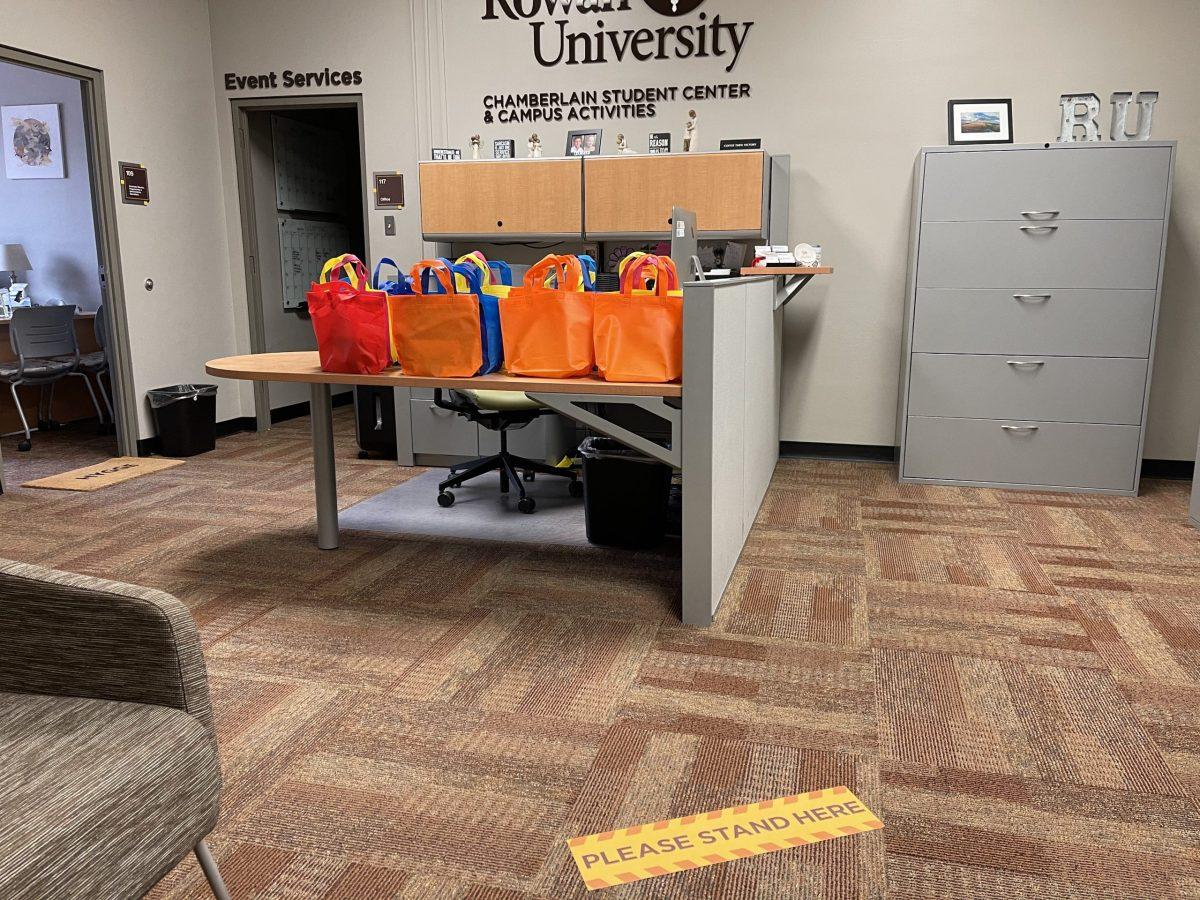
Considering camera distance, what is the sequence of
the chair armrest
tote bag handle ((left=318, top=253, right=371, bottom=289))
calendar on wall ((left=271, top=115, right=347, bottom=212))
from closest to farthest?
the chair armrest, tote bag handle ((left=318, top=253, right=371, bottom=289)), calendar on wall ((left=271, top=115, right=347, bottom=212))

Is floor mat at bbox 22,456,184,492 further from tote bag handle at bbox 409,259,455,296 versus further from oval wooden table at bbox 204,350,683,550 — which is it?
tote bag handle at bbox 409,259,455,296

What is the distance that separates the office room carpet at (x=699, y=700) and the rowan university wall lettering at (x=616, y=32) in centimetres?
248

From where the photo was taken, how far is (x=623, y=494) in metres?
3.20

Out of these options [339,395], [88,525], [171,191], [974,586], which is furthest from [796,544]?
[339,395]

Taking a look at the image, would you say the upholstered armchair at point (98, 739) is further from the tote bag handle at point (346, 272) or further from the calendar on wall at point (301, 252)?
the calendar on wall at point (301, 252)

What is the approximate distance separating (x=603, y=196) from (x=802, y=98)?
1.13 meters

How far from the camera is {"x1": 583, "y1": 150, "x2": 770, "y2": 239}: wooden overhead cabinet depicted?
406 centimetres

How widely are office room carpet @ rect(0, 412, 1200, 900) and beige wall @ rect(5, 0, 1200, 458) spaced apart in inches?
50.0

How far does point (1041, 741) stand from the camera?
6.27 feet

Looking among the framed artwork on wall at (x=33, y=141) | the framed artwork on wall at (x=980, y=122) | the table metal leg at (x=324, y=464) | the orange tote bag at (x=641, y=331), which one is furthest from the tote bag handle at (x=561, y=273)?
the framed artwork on wall at (x=33, y=141)

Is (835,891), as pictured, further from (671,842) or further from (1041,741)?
(1041,741)

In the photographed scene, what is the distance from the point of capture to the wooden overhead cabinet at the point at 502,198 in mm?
4242

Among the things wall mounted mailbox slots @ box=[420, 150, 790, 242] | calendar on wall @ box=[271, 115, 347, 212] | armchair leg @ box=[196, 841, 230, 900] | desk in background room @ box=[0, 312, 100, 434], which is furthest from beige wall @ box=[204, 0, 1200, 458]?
armchair leg @ box=[196, 841, 230, 900]

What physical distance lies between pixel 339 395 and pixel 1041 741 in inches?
233
